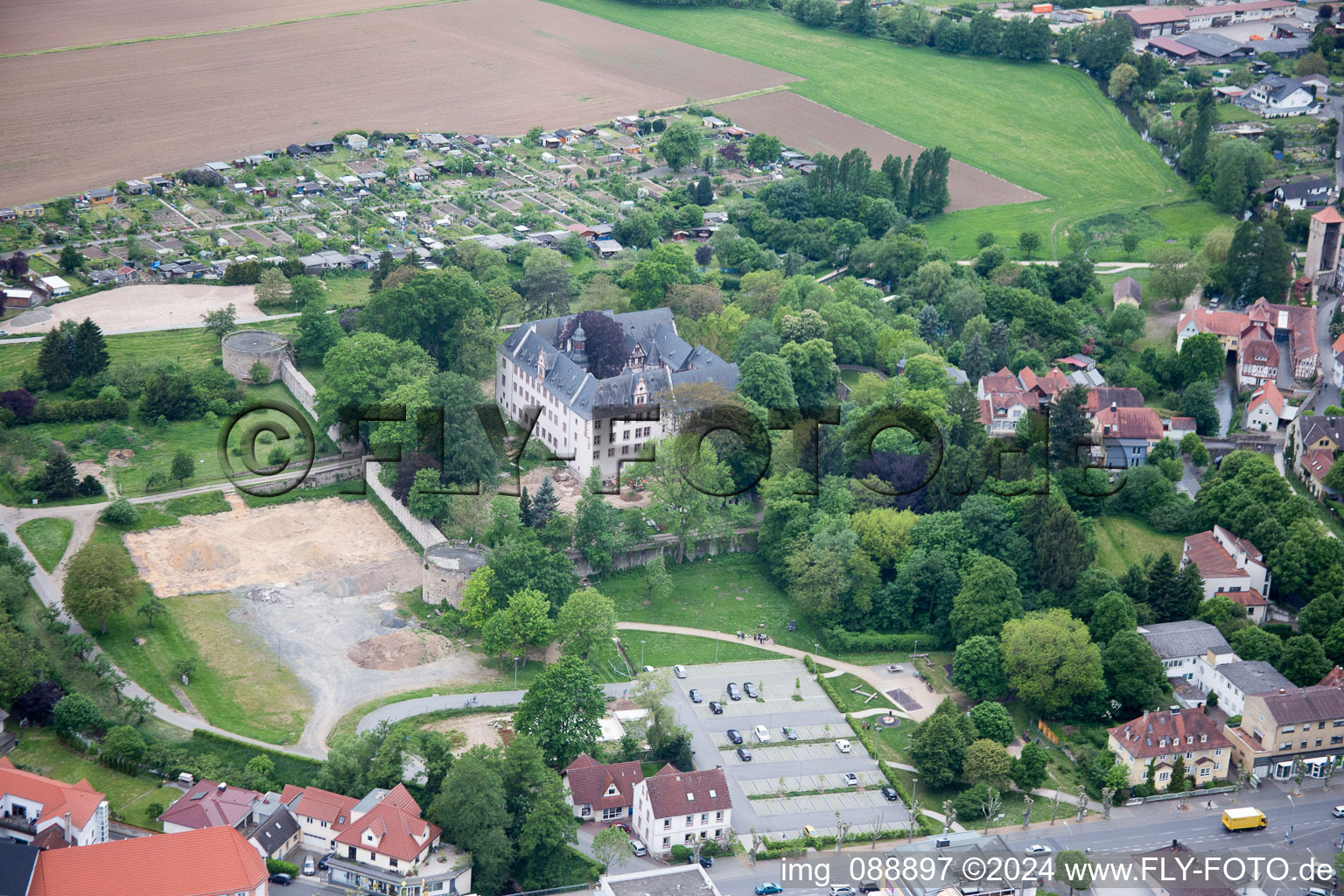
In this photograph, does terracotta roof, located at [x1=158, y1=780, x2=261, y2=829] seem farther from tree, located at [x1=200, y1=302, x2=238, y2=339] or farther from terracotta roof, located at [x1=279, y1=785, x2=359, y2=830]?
tree, located at [x1=200, y1=302, x2=238, y2=339]

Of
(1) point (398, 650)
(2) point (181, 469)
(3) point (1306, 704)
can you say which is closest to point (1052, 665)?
(3) point (1306, 704)

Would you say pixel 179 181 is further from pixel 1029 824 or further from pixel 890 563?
pixel 1029 824

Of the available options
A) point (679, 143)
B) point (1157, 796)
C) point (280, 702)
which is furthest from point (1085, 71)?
point (280, 702)

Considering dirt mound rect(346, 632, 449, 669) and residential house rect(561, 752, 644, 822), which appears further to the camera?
dirt mound rect(346, 632, 449, 669)

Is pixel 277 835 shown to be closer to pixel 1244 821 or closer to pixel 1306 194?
pixel 1244 821

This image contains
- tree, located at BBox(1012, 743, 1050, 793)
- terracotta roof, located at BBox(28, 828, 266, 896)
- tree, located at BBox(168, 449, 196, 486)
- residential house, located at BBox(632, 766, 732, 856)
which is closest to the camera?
terracotta roof, located at BBox(28, 828, 266, 896)

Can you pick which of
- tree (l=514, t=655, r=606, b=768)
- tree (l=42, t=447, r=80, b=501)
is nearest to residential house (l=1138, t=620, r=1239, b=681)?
tree (l=514, t=655, r=606, b=768)
